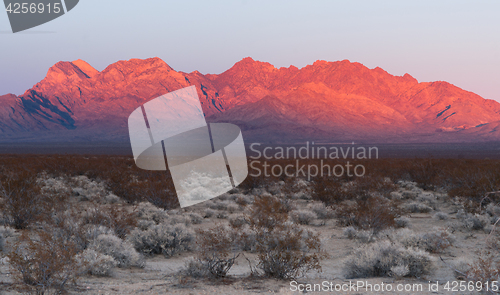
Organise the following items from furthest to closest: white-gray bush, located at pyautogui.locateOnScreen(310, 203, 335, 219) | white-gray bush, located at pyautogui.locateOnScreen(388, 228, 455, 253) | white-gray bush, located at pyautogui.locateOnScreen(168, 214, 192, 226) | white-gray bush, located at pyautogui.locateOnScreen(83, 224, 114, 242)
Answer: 1. white-gray bush, located at pyautogui.locateOnScreen(310, 203, 335, 219)
2. white-gray bush, located at pyautogui.locateOnScreen(168, 214, 192, 226)
3. white-gray bush, located at pyautogui.locateOnScreen(388, 228, 455, 253)
4. white-gray bush, located at pyautogui.locateOnScreen(83, 224, 114, 242)

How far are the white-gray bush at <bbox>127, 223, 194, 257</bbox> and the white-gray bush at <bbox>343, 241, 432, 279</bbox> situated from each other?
4451 mm

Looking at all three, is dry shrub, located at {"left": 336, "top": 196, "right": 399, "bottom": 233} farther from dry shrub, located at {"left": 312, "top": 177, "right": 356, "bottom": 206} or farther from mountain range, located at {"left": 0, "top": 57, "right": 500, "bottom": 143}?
mountain range, located at {"left": 0, "top": 57, "right": 500, "bottom": 143}

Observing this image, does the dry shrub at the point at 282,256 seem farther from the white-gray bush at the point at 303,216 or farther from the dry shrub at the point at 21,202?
the dry shrub at the point at 21,202

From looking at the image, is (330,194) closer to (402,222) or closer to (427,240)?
(402,222)

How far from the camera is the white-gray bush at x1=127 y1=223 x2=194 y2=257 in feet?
30.1

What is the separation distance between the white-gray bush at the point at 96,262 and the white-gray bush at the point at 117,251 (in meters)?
0.52

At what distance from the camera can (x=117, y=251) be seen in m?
7.70

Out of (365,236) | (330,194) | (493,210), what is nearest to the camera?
(365,236)

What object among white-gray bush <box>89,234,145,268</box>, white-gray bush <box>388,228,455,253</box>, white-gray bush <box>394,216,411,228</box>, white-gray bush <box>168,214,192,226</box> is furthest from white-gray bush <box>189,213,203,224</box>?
white-gray bush <box>394,216,411,228</box>

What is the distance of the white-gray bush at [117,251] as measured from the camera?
7.59 meters

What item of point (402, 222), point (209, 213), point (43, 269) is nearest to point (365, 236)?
point (402, 222)

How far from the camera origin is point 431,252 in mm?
8789

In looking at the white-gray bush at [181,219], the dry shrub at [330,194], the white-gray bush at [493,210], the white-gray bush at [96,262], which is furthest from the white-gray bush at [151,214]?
the white-gray bush at [493,210]

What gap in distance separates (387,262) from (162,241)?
560 centimetres
